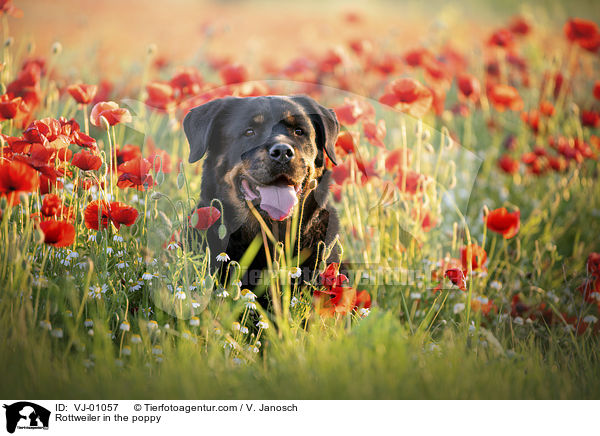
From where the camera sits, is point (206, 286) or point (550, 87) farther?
point (550, 87)

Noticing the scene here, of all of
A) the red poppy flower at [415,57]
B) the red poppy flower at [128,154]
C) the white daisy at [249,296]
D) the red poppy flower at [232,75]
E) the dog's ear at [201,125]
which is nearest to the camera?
the white daisy at [249,296]

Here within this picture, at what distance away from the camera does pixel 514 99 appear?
3.90m

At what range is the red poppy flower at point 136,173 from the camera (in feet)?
7.65

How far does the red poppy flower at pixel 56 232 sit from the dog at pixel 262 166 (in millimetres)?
612

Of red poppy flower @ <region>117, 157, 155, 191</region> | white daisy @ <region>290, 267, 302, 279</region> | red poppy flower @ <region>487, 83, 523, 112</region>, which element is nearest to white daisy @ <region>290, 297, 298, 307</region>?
white daisy @ <region>290, 267, 302, 279</region>

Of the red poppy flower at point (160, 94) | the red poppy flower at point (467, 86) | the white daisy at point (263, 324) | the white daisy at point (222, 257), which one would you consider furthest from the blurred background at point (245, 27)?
the white daisy at point (263, 324)

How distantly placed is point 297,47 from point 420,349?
4.69 meters

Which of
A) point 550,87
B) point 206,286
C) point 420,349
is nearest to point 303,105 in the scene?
point 206,286

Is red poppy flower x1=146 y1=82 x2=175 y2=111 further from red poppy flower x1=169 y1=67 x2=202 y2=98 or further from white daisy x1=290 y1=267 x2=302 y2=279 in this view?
white daisy x1=290 y1=267 x2=302 y2=279

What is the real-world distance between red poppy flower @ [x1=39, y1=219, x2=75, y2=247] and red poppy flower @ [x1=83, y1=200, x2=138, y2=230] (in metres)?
0.22

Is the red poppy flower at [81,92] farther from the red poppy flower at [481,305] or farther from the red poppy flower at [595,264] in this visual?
the red poppy flower at [595,264]
